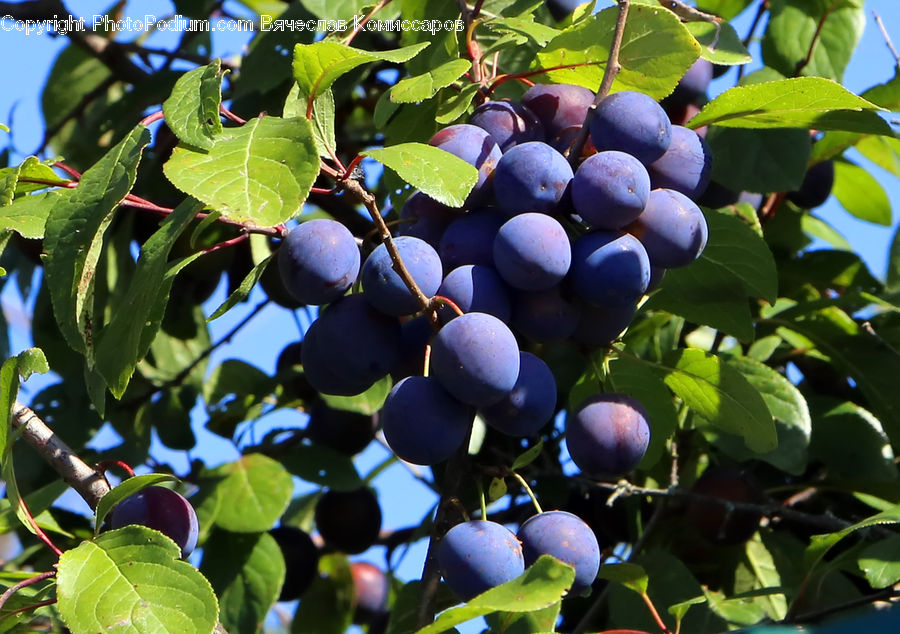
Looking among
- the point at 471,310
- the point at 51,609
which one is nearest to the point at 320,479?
the point at 51,609

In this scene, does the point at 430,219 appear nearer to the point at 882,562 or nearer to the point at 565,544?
the point at 565,544

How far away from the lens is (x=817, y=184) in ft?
5.09

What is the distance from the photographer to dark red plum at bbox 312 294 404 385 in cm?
90

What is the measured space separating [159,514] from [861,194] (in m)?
1.31

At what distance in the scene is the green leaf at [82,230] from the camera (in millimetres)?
863

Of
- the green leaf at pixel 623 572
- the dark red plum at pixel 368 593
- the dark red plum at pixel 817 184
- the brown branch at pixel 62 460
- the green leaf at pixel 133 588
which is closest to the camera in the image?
the green leaf at pixel 133 588

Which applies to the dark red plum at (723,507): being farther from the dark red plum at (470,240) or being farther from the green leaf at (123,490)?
the green leaf at (123,490)

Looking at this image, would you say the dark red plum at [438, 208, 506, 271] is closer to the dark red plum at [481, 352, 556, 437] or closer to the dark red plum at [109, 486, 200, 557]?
the dark red plum at [481, 352, 556, 437]

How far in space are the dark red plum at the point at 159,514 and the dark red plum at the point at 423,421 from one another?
222 millimetres

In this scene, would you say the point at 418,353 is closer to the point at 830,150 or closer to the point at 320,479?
the point at 320,479

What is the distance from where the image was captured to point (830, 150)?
4.93 ft

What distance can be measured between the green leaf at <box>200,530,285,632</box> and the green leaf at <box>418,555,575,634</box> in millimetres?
722

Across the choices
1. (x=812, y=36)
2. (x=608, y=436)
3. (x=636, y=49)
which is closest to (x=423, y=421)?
(x=608, y=436)

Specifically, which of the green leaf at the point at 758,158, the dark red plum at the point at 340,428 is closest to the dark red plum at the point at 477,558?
the green leaf at the point at 758,158
